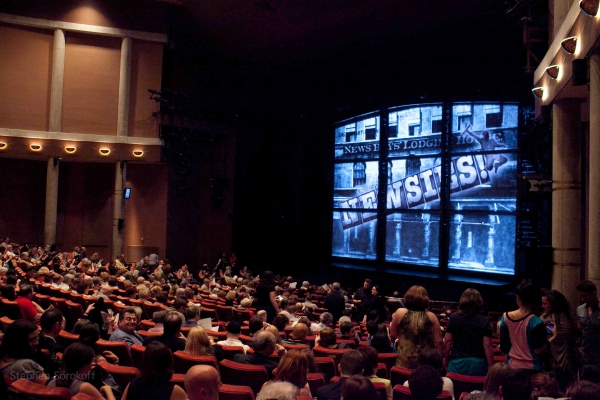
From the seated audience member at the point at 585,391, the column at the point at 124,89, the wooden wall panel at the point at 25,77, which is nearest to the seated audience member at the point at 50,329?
the seated audience member at the point at 585,391

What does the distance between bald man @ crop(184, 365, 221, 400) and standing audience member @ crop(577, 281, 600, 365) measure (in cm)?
351

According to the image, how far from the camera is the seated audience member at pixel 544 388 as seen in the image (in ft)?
11.8

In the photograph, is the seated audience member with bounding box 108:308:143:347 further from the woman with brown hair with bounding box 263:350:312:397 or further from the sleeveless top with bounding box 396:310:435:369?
the sleeveless top with bounding box 396:310:435:369

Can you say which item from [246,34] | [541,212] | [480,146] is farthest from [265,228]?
[541,212]

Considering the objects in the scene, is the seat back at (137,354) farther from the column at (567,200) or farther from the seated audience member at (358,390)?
the column at (567,200)

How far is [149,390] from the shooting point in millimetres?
3492

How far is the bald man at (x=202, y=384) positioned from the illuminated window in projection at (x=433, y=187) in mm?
15652

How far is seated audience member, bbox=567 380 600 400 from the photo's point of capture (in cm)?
287

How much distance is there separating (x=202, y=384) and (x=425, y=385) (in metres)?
1.28

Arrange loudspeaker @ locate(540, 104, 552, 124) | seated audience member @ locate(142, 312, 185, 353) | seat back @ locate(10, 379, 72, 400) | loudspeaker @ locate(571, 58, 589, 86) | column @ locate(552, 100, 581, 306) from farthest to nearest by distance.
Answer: loudspeaker @ locate(540, 104, 552, 124) → column @ locate(552, 100, 581, 306) → loudspeaker @ locate(571, 58, 589, 86) → seated audience member @ locate(142, 312, 185, 353) → seat back @ locate(10, 379, 72, 400)

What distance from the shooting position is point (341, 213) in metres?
22.9

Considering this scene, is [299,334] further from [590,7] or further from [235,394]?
[590,7]

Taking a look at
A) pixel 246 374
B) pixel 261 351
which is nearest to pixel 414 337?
pixel 261 351

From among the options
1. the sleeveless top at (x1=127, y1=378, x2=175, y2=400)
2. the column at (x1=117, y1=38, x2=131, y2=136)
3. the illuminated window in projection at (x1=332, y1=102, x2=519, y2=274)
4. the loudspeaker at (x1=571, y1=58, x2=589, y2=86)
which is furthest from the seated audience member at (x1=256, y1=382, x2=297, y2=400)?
the column at (x1=117, y1=38, x2=131, y2=136)
